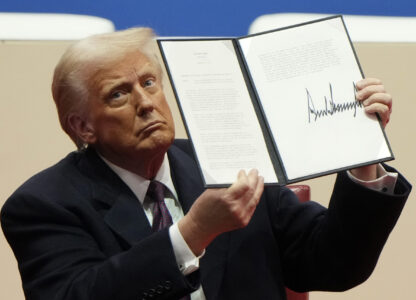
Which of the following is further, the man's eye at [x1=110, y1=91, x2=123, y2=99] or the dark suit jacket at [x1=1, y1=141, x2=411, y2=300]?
the man's eye at [x1=110, y1=91, x2=123, y2=99]

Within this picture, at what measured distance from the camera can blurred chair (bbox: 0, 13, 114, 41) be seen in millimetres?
2141

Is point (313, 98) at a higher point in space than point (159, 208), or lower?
higher

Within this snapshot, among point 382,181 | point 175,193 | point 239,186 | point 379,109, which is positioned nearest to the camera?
point 239,186

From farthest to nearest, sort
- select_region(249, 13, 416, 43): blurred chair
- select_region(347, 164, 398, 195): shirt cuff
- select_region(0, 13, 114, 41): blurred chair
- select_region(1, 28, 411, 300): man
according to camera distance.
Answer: select_region(249, 13, 416, 43): blurred chair → select_region(0, 13, 114, 41): blurred chair → select_region(347, 164, 398, 195): shirt cuff → select_region(1, 28, 411, 300): man

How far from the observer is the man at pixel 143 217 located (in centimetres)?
137

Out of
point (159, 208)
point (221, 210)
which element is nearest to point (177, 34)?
point (159, 208)

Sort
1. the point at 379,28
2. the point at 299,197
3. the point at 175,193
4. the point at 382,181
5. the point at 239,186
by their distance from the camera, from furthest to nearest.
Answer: the point at 379,28
the point at 299,197
the point at 175,193
the point at 382,181
the point at 239,186

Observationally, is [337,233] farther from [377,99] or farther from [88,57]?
[88,57]

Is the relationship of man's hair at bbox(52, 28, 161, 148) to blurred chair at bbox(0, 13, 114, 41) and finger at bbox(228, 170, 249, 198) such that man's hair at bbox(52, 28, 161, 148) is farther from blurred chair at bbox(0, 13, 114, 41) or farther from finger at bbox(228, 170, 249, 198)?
blurred chair at bbox(0, 13, 114, 41)

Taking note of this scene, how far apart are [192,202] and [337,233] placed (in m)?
0.27

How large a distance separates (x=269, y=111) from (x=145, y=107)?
0.73ft

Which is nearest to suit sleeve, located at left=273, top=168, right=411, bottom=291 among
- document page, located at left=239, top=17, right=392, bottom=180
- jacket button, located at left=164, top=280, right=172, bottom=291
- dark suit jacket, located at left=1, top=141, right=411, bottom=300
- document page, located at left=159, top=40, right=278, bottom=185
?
dark suit jacket, located at left=1, top=141, right=411, bottom=300

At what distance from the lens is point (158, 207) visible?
60.4 inches
